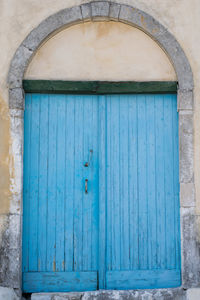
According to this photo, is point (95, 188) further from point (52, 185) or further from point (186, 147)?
point (186, 147)

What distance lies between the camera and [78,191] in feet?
14.4

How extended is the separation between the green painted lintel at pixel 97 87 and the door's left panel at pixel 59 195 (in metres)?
0.10

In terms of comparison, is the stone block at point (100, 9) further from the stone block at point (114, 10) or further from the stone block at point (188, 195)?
the stone block at point (188, 195)

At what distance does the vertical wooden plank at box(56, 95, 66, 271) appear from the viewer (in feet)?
14.2

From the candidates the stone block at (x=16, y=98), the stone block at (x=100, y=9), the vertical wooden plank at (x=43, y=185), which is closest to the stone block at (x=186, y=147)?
the stone block at (x=100, y=9)

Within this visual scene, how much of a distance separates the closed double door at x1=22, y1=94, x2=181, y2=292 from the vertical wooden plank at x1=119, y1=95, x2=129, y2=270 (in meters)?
0.01

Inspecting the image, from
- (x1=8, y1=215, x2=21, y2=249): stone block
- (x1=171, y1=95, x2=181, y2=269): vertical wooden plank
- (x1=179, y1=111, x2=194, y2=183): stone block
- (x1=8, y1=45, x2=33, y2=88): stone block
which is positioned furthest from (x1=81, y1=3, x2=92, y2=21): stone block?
(x1=8, y1=215, x2=21, y2=249): stone block

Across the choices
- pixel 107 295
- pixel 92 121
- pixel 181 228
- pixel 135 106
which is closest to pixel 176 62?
pixel 135 106

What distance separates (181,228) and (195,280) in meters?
0.59

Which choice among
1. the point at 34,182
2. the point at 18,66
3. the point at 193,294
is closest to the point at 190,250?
the point at 193,294

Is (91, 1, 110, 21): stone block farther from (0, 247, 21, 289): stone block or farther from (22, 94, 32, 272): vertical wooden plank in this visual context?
(0, 247, 21, 289): stone block

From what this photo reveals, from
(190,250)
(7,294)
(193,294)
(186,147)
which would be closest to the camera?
(7,294)

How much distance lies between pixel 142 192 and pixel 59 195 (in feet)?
3.23

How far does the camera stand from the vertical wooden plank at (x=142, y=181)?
14.3 feet
